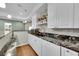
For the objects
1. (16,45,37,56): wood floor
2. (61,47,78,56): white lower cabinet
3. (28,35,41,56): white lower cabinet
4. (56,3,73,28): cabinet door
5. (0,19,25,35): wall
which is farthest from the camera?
(28,35,41,56): white lower cabinet

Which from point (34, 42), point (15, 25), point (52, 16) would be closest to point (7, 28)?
point (15, 25)

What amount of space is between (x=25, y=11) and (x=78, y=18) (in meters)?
1.03

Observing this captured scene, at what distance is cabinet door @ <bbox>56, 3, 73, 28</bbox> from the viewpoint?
5.19 ft

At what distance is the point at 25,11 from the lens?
2.01 meters

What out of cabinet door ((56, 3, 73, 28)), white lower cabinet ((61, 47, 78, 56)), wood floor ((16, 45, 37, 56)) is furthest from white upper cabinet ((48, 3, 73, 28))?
wood floor ((16, 45, 37, 56))

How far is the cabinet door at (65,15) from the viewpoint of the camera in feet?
5.19

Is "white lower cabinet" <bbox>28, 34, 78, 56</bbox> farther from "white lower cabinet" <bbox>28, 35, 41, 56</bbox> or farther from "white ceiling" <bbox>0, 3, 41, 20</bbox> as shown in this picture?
"white ceiling" <bbox>0, 3, 41, 20</bbox>

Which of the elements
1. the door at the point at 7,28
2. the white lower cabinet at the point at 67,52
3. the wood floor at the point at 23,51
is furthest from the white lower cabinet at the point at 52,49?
the door at the point at 7,28

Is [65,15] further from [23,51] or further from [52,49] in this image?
[23,51]

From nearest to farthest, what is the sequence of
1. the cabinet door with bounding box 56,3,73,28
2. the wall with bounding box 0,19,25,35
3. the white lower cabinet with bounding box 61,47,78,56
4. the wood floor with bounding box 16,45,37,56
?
the white lower cabinet with bounding box 61,47,78,56 → the cabinet door with bounding box 56,3,73,28 → the wall with bounding box 0,19,25,35 → the wood floor with bounding box 16,45,37,56

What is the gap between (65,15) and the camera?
1.69 metres

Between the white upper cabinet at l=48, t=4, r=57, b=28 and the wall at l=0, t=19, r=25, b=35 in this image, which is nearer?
the wall at l=0, t=19, r=25, b=35

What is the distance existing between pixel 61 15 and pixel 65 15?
4.0 inches

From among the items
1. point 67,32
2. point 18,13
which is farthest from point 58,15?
point 18,13
